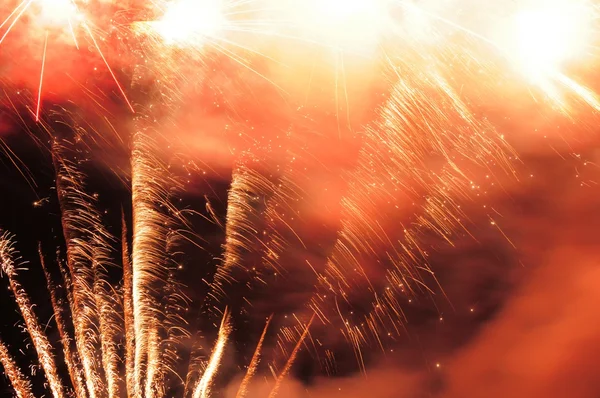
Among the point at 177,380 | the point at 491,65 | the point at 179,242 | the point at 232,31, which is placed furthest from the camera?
the point at 177,380

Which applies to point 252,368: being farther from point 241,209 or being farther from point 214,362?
point 241,209

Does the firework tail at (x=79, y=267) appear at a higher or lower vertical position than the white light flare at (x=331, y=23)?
lower

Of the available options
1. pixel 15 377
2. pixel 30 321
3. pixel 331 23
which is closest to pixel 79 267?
pixel 30 321

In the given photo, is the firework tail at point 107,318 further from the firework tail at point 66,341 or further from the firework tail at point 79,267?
the firework tail at point 66,341

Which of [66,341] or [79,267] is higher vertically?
[79,267]

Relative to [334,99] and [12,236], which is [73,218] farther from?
[334,99]

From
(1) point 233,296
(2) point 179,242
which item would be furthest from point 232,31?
(1) point 233,296

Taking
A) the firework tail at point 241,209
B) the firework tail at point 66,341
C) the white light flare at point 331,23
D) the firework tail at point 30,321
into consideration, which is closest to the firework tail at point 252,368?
the firework tail at point 241,209
